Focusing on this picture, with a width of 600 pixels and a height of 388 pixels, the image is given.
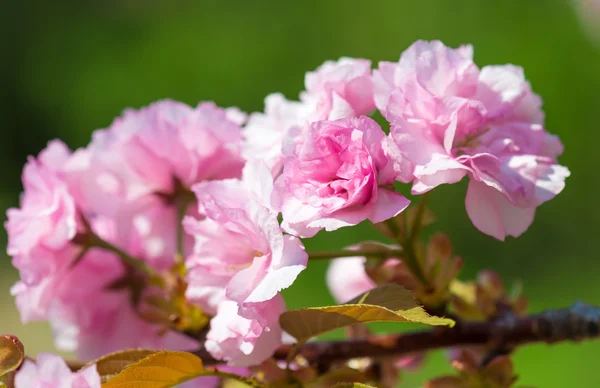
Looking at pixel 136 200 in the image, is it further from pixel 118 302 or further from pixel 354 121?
pixel 354 121

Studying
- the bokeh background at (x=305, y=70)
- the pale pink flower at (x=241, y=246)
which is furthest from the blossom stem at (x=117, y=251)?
the bokeh background at (x=305, y=70)

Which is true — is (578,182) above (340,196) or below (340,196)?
below

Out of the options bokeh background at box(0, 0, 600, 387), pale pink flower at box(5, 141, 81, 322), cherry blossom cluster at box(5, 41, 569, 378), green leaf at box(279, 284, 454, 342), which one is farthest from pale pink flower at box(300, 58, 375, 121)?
bokeh background at box(0, 0, 600, 387)

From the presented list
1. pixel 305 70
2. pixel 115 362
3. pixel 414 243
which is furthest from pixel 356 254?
pixel 305 70

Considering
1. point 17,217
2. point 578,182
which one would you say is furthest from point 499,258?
point 17,217

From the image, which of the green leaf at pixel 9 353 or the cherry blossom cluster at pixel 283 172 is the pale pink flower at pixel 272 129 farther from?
the green leaf at pixel 9 353

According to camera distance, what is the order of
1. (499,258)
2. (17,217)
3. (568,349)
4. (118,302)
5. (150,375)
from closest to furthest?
1. (150,375)
2. (17,217)
3. (118,302)
4. (568,349)
5. (499,258)

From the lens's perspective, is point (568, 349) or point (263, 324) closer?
point (263, 324)
